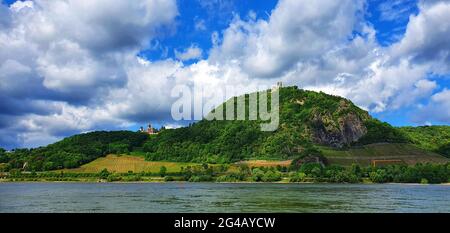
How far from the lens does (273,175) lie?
156875 mm

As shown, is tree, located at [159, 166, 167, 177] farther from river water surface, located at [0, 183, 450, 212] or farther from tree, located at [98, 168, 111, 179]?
river water surface, located at [0, 183, 450, 212]

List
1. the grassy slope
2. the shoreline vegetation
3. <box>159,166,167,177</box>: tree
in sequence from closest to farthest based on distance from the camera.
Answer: the shoreline vegetation, <box>159,166,167,177</box>: tree, the grassy slope

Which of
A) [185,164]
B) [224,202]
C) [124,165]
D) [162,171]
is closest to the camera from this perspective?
[224,202]

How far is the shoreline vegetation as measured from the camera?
155 metres

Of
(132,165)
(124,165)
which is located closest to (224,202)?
(132,165)

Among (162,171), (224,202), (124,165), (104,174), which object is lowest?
(104,174)

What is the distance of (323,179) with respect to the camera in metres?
154

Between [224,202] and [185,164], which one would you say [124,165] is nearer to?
[185,164]

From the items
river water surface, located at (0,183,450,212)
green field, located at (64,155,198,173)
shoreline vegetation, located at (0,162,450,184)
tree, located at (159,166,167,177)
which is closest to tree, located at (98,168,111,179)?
shoreline vegetation, located at (0,162,450,184)
